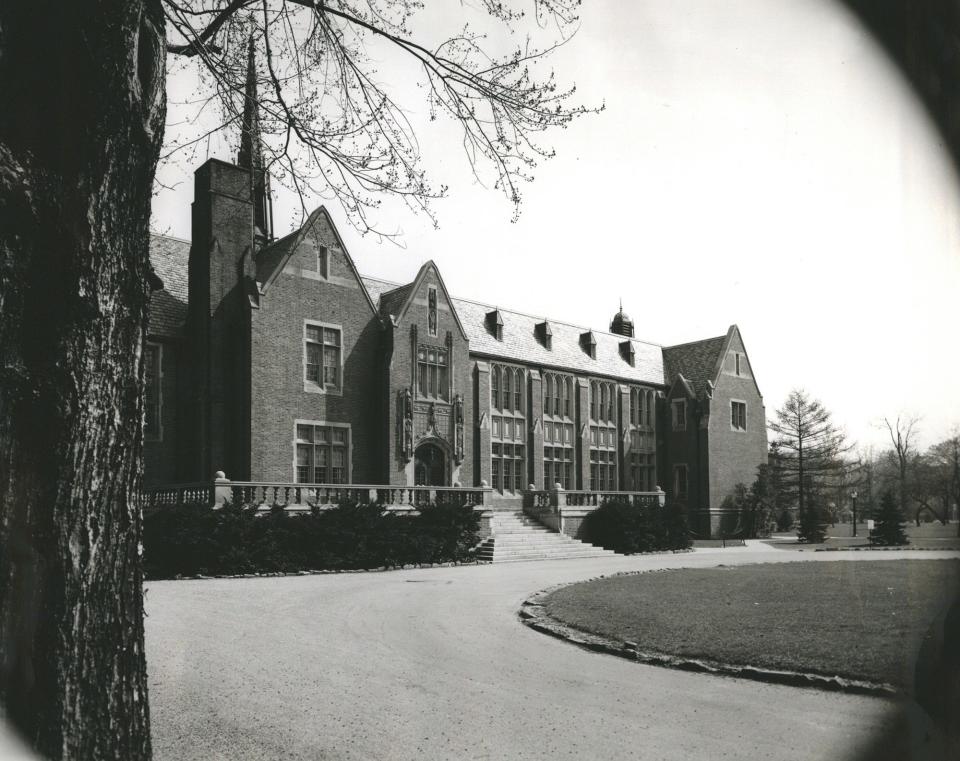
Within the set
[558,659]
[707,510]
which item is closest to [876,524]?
[707,510]

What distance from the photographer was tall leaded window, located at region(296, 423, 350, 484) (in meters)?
27.7

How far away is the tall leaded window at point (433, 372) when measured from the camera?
31797 mm

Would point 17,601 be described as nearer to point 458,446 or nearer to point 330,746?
point 330,746

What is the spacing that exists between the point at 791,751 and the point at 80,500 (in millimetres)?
4853

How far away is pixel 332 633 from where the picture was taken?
10.5 meters

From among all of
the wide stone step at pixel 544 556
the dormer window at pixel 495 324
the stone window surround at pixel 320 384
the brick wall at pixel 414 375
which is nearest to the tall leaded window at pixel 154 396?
the stone window surround at pixel 320 384

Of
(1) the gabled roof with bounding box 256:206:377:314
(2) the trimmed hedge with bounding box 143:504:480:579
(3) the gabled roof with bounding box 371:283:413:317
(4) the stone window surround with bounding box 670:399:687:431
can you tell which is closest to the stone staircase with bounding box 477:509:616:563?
(2) the trimmed hedge with bounding box 143:504:480:579

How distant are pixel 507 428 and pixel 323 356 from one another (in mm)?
11498

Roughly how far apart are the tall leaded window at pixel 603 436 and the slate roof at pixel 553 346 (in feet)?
3.61

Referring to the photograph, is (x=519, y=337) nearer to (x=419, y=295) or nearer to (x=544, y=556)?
(x=419, y=295)

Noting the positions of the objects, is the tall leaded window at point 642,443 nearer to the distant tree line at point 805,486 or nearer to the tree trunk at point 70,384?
the distant tree line at point 805,486

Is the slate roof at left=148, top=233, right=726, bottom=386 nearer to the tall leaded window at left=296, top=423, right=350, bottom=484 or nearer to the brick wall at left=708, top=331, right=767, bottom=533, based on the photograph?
the brick wall at left=708, top=331, right=767, bottom=533

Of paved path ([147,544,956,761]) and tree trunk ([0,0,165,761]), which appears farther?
paved path ([147,544,956,761])

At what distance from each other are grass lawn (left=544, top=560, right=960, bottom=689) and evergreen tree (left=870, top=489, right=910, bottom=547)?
16.6 m
